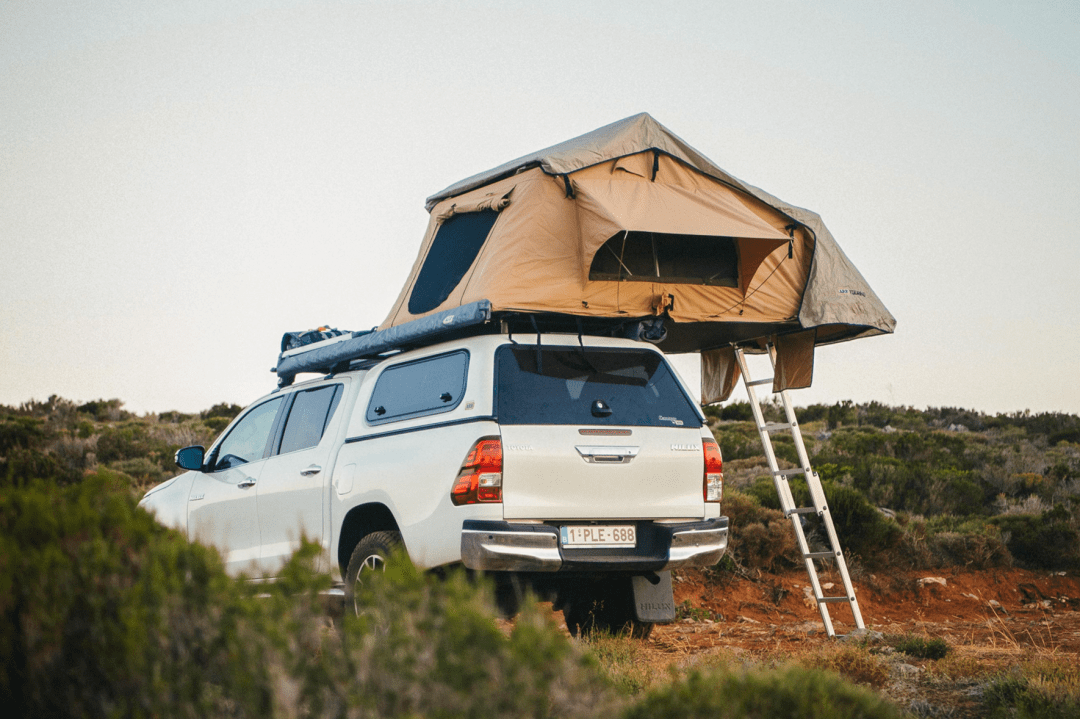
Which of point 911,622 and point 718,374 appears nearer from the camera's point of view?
point 718,374

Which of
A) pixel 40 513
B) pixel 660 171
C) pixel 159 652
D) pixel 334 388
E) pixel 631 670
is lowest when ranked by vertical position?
pixel 631 670

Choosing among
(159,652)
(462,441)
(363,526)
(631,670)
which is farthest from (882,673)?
(159,652)

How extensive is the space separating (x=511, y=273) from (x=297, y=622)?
3.95m

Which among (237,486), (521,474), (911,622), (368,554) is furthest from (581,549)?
(911,622)

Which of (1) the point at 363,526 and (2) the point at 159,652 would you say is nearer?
(2) the point at 159,652

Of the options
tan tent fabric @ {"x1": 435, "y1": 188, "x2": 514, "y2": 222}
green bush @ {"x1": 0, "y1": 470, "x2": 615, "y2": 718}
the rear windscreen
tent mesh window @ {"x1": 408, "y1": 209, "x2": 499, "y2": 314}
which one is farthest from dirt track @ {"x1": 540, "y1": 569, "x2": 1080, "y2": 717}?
tan tent fabric @ {"x1": 435, "y1": 188, "x2": 514, "y2": 222}

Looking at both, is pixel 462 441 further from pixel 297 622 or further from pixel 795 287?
pixel 795 287

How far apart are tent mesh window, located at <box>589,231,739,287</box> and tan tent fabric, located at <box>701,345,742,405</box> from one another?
1.79 m

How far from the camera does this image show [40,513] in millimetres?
3195

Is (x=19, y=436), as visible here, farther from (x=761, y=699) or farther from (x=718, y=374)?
(x=761, y=699)

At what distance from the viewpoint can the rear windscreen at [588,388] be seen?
591 cm

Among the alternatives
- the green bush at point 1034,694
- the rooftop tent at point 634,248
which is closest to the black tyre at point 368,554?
the rooftop tent at point 634,248

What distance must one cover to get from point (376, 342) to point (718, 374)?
3982 millimetres

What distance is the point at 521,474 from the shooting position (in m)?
5.66
